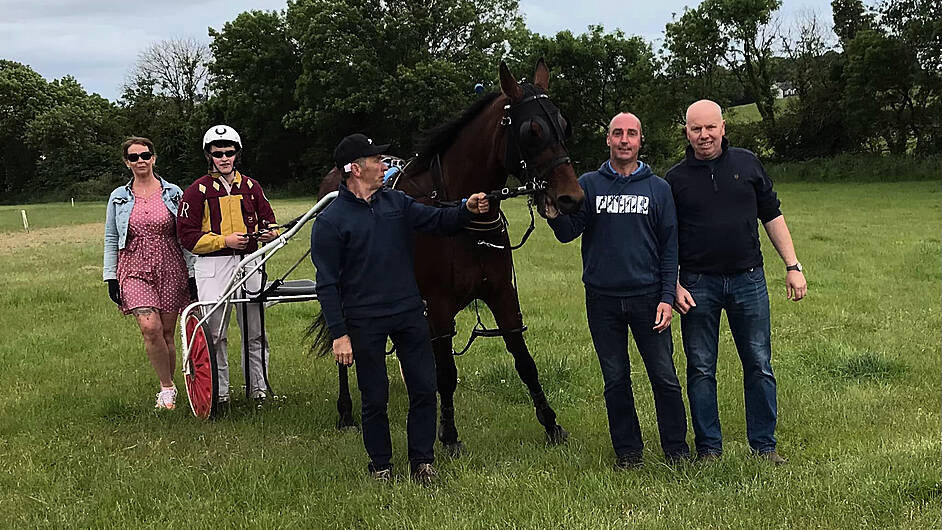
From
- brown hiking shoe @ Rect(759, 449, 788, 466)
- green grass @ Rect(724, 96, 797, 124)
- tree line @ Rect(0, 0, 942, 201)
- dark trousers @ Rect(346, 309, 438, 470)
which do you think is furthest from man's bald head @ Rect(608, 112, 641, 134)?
green grass @ Rect(724, 96, 797, 124)

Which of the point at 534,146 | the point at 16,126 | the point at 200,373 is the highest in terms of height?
the point at 16,126

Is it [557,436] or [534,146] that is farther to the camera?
[557,436]

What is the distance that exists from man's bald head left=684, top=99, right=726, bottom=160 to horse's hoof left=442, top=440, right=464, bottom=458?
2.37 metres

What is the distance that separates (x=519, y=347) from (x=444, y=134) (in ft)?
4.87

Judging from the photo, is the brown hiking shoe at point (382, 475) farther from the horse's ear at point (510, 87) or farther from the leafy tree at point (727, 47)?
the leafy tree at point (727, 47)

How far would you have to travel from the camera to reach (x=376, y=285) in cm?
452

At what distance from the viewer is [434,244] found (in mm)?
5090

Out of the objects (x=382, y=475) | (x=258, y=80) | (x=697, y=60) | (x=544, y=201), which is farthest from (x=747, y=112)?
(x=382, y=475)

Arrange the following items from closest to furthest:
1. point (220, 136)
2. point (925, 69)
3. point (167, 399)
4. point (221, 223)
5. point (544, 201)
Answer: point (544, 201)
point (220, 136)
point (221, 223)
point (167, 399)
point (925, 69)

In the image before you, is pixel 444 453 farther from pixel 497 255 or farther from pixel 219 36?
pixel 219 36

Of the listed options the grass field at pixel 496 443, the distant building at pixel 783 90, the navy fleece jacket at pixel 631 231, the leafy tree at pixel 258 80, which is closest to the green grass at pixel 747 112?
the distant building at pixel 783 90

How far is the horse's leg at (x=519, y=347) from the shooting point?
525 centimetres

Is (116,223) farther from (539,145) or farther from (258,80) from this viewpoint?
(258,80)

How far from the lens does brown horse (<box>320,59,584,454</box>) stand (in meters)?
4.55
